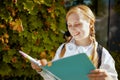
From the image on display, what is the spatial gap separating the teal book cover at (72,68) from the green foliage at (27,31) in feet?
11.4

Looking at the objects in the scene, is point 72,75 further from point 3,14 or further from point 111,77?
point 3,14

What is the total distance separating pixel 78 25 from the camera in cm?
259

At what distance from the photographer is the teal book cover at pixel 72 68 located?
2.38m

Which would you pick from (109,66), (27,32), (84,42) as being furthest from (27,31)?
(109,66)

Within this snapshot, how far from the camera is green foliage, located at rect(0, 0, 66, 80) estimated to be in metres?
5.93

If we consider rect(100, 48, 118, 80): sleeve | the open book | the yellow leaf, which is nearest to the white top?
rect(100, 48, 118, 80): sleeve

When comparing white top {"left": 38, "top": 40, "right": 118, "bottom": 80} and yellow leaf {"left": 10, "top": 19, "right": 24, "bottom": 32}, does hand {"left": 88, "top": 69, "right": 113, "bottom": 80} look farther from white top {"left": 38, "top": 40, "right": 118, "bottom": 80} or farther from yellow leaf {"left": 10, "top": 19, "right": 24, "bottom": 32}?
yellow leaf {"left": 10, "top": 19, "right": 24, "bottom": 32}

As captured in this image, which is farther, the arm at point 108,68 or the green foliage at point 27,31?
the green foliage at point 27,31

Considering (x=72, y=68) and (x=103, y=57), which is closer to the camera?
(x=72, y=68)

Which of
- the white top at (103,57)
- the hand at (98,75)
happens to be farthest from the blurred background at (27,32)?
the hand at (98,75)

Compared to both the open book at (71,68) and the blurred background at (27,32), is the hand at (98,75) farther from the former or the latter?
the blurred background at (27,32)

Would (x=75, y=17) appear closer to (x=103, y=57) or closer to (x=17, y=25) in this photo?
(x=103, y=57)

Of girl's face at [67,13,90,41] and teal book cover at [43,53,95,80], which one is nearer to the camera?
teal book cover at [43,53,95,80]

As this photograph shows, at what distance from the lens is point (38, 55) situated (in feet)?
20.1
